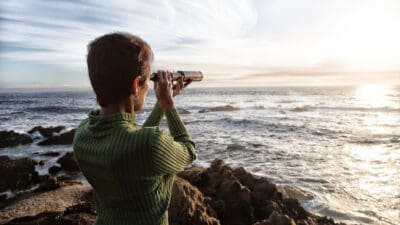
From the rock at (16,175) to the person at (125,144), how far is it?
8817 mm

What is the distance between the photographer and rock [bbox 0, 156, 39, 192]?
9438 mm

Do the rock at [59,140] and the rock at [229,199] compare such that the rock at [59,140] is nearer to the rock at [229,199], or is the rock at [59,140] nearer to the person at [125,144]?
the rock at [229,199]

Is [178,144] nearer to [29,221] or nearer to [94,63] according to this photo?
[94,63]

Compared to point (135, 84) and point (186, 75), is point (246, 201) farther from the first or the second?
point (135, 84)

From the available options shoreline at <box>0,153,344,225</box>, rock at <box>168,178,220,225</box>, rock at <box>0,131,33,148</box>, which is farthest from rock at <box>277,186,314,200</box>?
rock at <box>0,131,33,148</box>

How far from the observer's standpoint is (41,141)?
59.7 feet

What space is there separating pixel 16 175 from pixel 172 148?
9668 mm

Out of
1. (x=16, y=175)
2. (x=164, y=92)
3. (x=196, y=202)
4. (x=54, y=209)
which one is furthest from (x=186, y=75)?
(x=16, y=175)

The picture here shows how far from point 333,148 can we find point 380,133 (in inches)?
250

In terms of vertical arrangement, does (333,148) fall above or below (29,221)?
below

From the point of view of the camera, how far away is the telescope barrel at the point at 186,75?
6.00 ft

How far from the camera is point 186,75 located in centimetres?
225

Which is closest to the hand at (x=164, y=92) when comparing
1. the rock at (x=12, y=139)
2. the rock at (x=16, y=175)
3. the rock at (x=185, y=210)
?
the rock at (x=185, y=210)

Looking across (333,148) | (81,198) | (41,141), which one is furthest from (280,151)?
(41,141)
